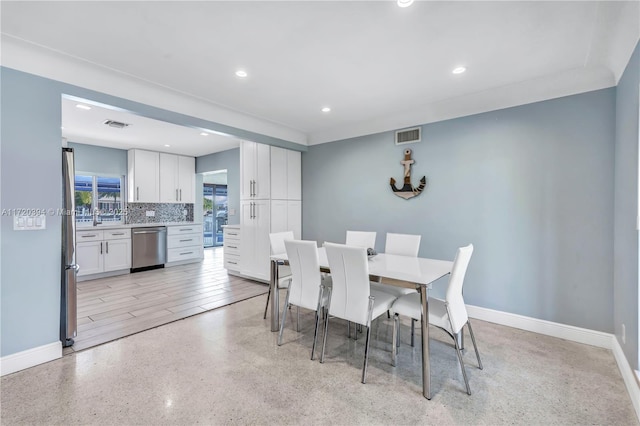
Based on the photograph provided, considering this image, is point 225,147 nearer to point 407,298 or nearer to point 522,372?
point 407,298

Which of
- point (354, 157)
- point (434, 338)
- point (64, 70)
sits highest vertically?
point (64, 70)

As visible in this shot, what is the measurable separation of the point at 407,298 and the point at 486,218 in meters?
1.55

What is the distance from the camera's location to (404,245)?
3256mm

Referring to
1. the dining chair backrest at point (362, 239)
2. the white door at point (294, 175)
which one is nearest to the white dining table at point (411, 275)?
the dining chair backrest at point (362, 239)

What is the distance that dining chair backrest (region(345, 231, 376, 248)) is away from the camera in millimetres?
3485

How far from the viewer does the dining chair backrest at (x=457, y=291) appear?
2045 millimetres

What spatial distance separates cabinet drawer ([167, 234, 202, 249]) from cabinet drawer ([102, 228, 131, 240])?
79 cm

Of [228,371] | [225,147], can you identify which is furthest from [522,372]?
[225,147]

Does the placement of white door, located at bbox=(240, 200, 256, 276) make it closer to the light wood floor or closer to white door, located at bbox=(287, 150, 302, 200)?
the light wood floor

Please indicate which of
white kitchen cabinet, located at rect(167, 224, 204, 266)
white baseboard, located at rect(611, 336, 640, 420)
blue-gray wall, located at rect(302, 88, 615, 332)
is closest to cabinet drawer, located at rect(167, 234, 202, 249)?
white kitchen cabinet, located at rect(167, 224, 204, 266)

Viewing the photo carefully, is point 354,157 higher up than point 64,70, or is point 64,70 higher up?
point 64,70

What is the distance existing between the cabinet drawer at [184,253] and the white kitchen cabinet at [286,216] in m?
2.87

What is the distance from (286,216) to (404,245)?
7.47ft

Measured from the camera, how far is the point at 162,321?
3.20 meters
